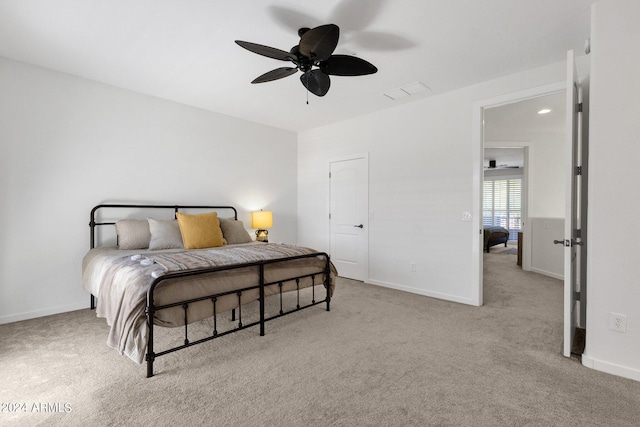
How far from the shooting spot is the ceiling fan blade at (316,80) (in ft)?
8.27

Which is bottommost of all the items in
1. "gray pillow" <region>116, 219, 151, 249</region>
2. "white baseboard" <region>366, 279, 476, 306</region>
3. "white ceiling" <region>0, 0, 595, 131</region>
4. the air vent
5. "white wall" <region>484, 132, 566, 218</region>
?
"white baseboard" <region>366, 279, 476, 306</region>

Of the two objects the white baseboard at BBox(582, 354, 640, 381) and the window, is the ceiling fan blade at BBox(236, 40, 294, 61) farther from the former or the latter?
the window

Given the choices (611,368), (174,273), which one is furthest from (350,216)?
(611,368)

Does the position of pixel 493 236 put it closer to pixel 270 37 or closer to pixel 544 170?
pixel 544 170

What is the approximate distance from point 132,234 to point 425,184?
3688mm

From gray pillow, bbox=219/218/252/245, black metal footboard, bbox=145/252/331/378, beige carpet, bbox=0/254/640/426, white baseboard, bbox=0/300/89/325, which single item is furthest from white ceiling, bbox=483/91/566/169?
white baseboard, bbox=0/300/89/325

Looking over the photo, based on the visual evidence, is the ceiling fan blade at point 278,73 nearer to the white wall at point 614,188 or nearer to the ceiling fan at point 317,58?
the ceiling fan at point 317,58

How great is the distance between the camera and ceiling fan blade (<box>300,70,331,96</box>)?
2.52 meters

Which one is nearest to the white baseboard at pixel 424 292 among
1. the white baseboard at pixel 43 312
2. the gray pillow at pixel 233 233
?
the gray pillow at pixel 233 233

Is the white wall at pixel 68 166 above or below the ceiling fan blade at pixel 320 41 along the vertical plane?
below

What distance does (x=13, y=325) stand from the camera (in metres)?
2.98

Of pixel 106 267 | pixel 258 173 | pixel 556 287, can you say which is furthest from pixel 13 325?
pixel 556 287

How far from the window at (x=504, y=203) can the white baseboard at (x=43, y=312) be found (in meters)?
11.0

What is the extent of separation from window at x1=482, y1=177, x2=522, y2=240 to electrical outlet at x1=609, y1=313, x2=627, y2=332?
9084 mm
